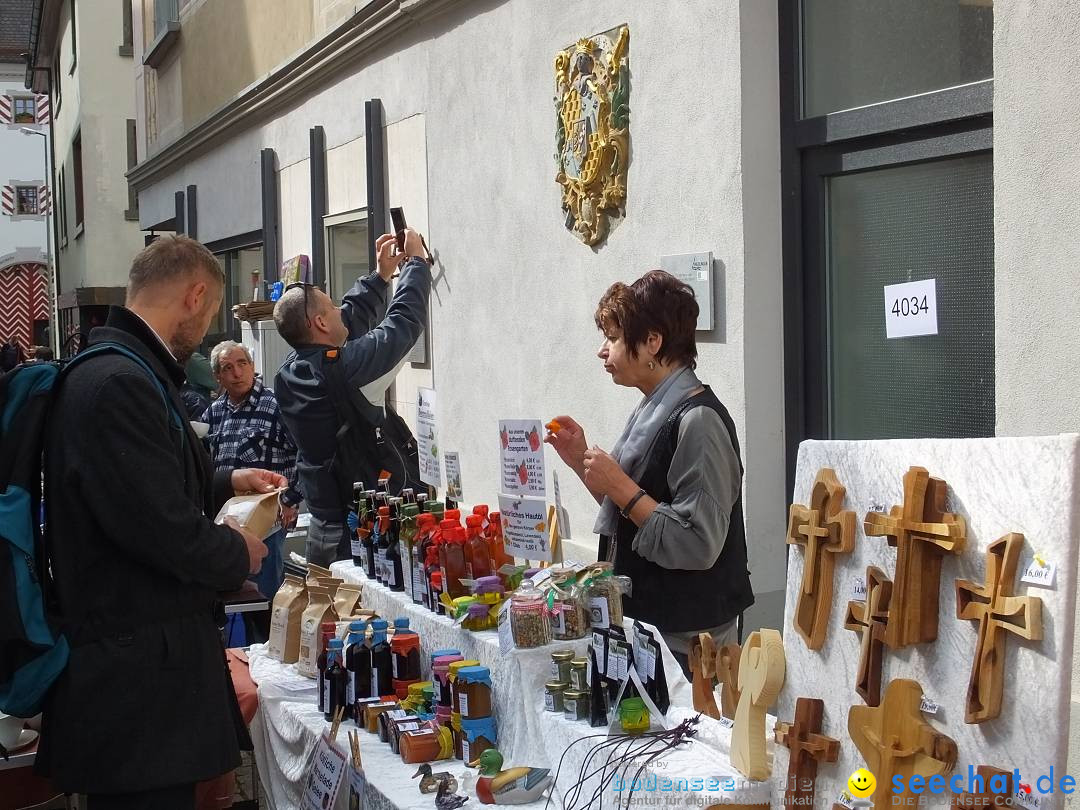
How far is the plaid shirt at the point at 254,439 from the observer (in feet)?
18.4

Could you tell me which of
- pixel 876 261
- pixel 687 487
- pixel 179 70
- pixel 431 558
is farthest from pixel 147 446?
pixel 179 70

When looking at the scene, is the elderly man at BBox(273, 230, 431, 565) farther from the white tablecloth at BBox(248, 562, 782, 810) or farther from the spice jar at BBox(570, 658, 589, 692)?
the spice jar at BBox(570, 658, 589, 692)

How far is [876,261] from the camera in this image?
378 centimetres

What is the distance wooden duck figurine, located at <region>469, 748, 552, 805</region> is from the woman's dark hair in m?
1.12

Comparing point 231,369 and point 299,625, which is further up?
point 231,369

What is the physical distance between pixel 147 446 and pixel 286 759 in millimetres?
1490

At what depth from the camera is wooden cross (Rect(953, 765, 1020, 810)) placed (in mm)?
1835

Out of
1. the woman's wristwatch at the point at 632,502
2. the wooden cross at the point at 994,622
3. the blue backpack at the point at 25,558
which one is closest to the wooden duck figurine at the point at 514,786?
the woman's wristwatch at the point at 632,502

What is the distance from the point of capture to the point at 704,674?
2.58 metres

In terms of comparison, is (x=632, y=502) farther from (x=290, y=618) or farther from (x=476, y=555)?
(x=290, y=618)

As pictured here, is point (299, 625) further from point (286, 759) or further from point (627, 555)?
point (627, 555)

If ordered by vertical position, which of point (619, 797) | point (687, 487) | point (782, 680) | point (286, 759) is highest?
point (687, 487)

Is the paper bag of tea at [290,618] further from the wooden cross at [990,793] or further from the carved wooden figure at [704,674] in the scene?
the wooden cross at [990,793]

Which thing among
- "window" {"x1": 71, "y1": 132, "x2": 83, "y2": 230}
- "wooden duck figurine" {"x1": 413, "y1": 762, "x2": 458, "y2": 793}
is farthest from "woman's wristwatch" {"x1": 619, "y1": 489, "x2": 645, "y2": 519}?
"window" {"x1": 71, "y1": 132, "x2": 83, "y2": 230}
